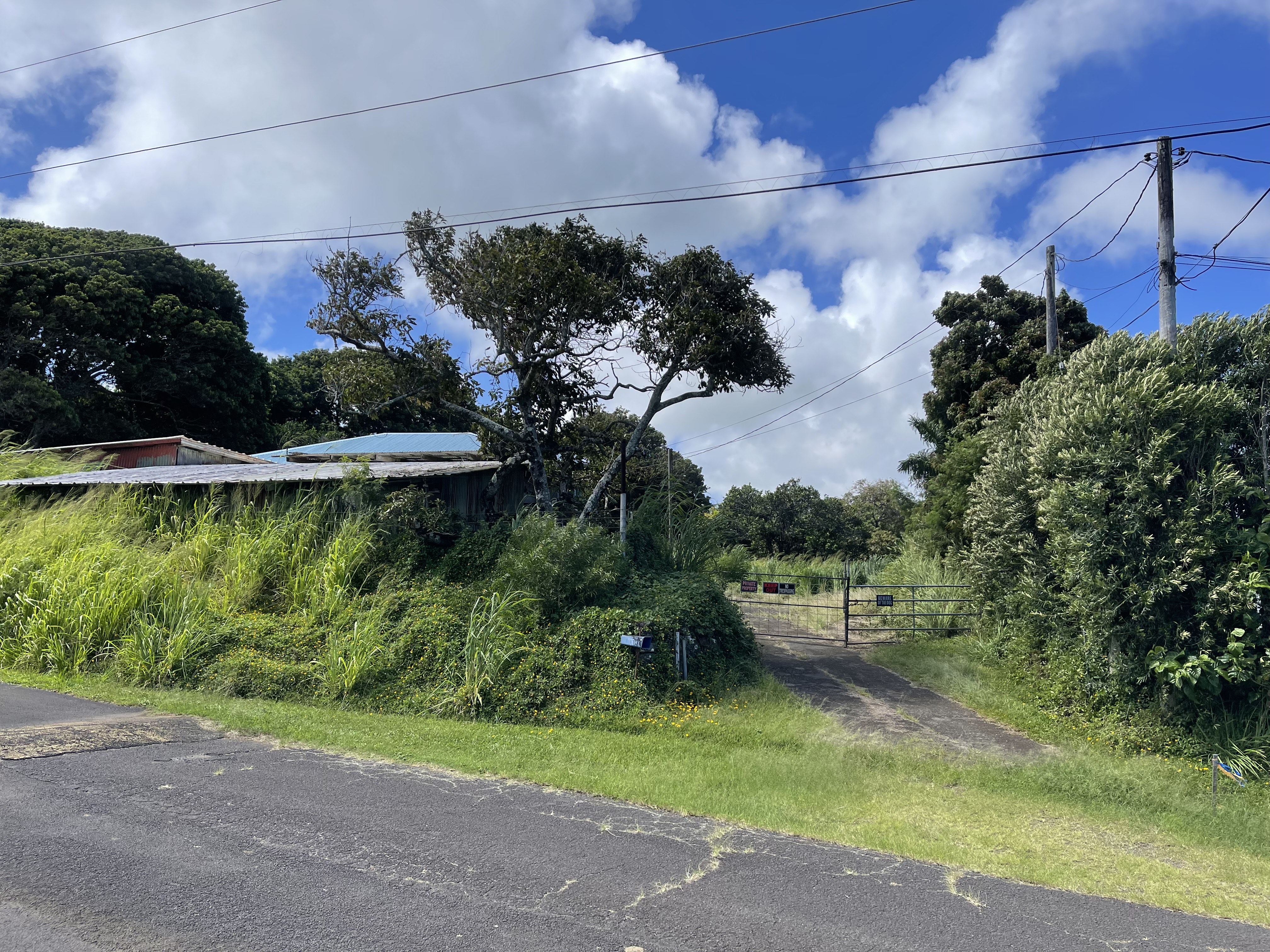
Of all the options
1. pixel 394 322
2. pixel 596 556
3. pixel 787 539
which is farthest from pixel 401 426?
pixel 596 556

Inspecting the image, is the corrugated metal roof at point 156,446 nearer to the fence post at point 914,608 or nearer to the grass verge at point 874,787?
the grass verge at point 874,787

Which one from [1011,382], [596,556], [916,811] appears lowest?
[916,811]

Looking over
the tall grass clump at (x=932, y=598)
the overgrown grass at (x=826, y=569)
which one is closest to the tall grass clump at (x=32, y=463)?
the overgrown grass at (x=826, y=569)

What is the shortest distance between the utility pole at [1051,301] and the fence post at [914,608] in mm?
6653

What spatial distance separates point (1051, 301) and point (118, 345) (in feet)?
112

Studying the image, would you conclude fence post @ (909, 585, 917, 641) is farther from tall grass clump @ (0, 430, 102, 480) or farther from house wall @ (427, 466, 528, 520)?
tall grass clump @ (0, 430, 102, 480)

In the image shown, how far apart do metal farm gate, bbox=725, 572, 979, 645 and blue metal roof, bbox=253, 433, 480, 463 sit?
9473mm

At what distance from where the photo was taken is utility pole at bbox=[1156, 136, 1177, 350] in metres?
10.9

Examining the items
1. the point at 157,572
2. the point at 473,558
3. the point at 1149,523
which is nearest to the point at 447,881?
the point at 473,558

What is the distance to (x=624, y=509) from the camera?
1521 centimetres

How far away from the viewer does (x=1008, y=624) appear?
A: 14039 millimetres

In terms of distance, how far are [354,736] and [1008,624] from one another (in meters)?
11.3

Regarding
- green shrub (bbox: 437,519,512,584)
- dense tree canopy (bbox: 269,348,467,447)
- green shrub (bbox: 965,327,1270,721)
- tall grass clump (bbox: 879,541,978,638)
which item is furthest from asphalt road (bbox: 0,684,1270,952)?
dense tree canopy (bbox: 269,348,467,447)

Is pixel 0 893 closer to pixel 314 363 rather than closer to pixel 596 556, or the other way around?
pixel 596 556
